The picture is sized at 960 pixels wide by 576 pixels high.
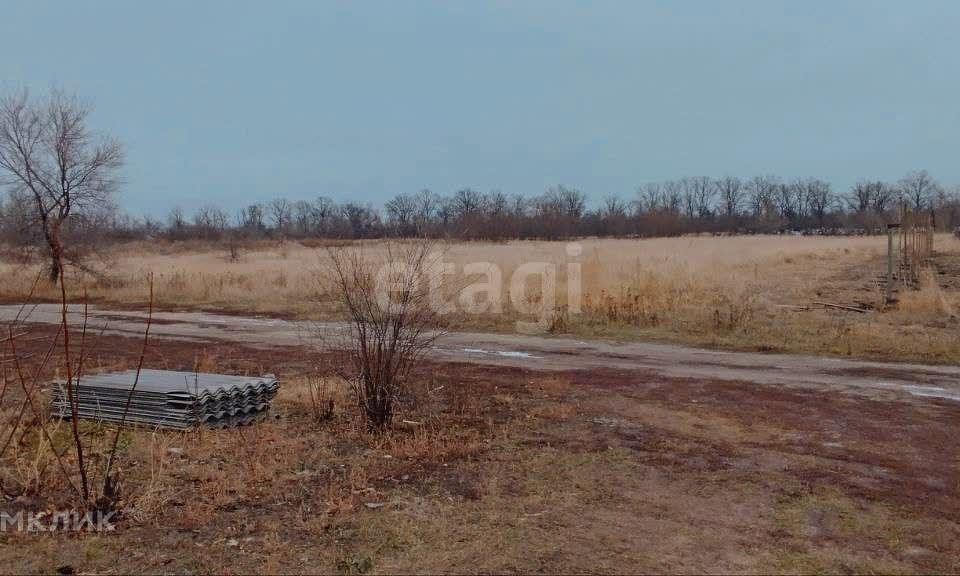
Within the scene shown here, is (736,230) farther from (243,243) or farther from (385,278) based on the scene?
(385,278)

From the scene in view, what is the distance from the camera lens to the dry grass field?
12.3m

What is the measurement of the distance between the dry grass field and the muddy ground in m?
2.05

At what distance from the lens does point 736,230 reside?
73312 millimetres

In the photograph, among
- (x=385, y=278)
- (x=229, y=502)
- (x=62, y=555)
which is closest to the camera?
(x=62, y=555)

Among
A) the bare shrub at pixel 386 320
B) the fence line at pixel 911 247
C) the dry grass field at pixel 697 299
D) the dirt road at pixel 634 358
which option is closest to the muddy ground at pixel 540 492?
the bare shrub at pixel 386 320

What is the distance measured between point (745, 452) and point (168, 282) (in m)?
21.5

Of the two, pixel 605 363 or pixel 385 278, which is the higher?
pixel 385 278

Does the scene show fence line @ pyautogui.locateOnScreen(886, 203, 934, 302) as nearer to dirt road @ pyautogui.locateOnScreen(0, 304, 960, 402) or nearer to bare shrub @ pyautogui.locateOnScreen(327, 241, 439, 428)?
dirt road @ pyautogui.locateOnScreen(0, 304, 960, 402)

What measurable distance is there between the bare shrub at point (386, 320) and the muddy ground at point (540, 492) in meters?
0.36

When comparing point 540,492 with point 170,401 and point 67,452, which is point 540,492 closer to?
point 170,401

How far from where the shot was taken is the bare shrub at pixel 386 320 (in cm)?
627

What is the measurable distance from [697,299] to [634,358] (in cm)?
538

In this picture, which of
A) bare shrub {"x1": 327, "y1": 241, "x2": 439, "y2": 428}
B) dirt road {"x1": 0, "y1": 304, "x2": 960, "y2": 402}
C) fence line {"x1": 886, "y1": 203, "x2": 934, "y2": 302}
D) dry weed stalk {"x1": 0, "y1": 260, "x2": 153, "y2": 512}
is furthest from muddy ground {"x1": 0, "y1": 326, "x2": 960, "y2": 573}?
fence line {"x1": 886, "y1": 203, "x2": 934, "y2": 302}

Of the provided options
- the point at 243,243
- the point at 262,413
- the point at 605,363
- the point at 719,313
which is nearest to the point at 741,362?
the point at 605,363
